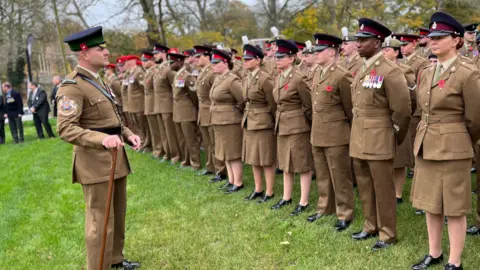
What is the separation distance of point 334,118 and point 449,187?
1.74 meters

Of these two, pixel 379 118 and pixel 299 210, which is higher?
pixel 379 118

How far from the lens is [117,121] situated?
4.37 m

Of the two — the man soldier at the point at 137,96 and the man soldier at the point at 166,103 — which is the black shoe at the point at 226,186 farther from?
Answer: the man soldier at the point at 137,96

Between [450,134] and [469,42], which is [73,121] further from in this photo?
[469,42]

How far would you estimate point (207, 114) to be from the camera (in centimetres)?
855

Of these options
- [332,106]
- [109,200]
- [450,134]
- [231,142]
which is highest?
[332,106]

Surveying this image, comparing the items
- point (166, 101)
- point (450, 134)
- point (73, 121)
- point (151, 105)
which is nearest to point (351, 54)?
point (450, 134)

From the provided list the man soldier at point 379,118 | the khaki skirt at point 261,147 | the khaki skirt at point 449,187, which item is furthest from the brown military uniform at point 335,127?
the khaki skirt at point 449,187

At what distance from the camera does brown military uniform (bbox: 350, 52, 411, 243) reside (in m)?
4.59

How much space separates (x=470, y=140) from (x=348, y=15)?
16.2m

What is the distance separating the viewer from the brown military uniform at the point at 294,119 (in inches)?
240

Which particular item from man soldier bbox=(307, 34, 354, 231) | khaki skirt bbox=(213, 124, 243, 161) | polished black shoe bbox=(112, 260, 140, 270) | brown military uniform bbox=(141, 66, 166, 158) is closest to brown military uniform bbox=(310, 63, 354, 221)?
man soldier bbox=(307, 34, 354, 231)

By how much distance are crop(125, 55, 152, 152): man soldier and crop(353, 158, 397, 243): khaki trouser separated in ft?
23.4

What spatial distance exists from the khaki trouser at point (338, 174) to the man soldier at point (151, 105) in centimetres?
549
